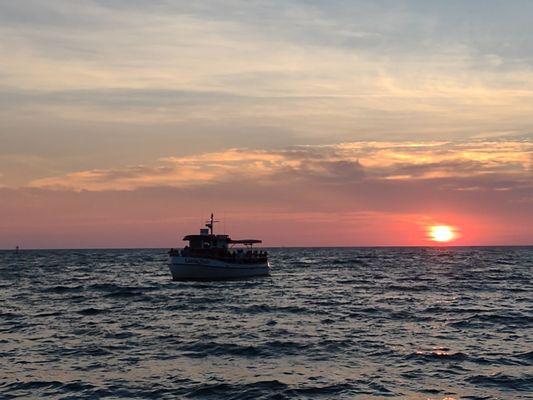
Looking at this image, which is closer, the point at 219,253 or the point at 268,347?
the point at 268,347

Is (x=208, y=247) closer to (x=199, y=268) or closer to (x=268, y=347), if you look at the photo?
(x=199, y=268)

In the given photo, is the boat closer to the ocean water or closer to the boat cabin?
the boat cabin

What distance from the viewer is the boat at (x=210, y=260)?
225ft

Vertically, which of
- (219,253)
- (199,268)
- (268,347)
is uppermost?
(219,253)

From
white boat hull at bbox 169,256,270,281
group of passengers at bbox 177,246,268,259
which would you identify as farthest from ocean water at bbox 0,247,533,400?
group of passengers at bbox 177,246,268,259

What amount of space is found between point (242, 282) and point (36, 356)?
4718 centimetres

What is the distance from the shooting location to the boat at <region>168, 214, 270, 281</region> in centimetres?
6869

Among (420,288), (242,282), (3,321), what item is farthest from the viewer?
(242,282)

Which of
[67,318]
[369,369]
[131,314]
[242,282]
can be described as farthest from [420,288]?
[369,369]

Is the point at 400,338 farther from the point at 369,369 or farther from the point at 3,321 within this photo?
the point at 3,321

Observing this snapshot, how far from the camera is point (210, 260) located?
227 ft

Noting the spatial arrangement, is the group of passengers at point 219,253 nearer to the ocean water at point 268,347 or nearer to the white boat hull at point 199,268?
the white boat hull at point 199,268

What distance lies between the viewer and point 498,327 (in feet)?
118

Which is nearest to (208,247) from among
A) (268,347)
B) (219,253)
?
(219,253)
